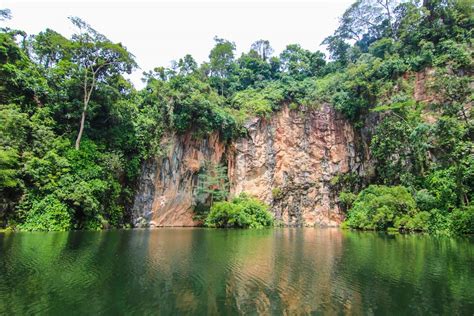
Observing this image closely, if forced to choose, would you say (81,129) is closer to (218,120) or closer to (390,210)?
(218,120)

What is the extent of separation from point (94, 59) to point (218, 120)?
39.7 ft

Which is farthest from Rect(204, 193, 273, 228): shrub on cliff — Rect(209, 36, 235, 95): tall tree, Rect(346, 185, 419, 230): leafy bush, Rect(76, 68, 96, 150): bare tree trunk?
Rect(209, 36, 235, 95): tall tree

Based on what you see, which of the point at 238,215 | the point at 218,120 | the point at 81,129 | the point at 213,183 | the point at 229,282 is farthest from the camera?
the point at 218,120

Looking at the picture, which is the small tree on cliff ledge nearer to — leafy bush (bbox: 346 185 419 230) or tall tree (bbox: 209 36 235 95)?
leafy bush (bbox: 346 185 419 230)

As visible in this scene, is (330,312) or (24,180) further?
(24,180)

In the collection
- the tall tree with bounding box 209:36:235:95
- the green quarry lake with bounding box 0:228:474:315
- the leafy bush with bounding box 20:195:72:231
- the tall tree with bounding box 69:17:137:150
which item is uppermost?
the tall tree with bounding box 209:36:235:95

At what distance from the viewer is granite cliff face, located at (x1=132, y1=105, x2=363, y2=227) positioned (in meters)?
30.0

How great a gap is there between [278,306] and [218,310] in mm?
1141

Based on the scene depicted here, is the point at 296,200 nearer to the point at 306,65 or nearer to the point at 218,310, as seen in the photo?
the point at 306,65

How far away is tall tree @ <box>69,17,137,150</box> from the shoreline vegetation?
0.28 ft

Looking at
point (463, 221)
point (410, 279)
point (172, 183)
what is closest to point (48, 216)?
point (172, 183)

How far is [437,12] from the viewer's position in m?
32.1

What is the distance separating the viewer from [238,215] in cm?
2755

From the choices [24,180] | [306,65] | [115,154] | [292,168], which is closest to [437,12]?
[306,65]
